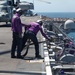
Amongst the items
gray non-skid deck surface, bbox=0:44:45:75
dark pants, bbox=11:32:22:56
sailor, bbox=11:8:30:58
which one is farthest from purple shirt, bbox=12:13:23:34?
gray non-skid deck surface, bbox=0:44:45:75

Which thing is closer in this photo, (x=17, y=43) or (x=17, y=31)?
(x=17, y=31)

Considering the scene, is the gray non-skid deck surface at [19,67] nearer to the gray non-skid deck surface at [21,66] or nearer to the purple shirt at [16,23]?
the gray non-skid deck surface at [21,66]

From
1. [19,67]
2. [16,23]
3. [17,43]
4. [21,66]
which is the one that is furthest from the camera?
[17,43]

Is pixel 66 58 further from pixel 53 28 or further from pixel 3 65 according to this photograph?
pixel 53 28

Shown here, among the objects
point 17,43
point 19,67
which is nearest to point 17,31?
point 17,43

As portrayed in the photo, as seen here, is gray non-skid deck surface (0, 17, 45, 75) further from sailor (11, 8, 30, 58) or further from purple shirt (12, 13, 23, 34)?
purple shirt (12, 13, 23, 34)

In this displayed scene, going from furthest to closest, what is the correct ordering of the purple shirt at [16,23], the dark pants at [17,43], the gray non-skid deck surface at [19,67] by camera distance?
the dark pants at [17,43] < the purple shirt at [16,23] < the gray non-skid deck surface at [19,67]

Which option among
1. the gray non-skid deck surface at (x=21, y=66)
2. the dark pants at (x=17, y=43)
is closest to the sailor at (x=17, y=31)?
the dark pants at (x=17, y=43)

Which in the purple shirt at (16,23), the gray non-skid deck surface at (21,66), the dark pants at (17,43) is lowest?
the gray non-skid deck surface at (21,66)

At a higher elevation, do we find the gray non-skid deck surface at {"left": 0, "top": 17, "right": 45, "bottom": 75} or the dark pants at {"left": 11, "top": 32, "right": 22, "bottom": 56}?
the dark pants at {"left": 11, "top": 32, "right": 22, "bottom": 56}

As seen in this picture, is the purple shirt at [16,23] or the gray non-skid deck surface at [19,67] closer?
the gray non-skid deck surface at [19,67]

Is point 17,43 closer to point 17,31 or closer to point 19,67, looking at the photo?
point 17,31

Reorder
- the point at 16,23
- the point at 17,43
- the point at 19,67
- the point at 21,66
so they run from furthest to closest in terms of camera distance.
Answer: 1. the point at 17,43
2. the point at 16,23
3. the point at 21,66
4. the point at 19,67

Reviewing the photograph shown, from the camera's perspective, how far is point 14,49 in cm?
1803
